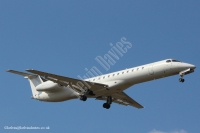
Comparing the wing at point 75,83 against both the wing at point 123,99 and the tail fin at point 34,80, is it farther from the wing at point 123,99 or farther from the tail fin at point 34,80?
the tail fin at point 34,80

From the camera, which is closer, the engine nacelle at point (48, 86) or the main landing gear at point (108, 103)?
the engine nacelle at point (48, 86)

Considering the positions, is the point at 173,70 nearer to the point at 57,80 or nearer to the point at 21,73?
the point at 57,80

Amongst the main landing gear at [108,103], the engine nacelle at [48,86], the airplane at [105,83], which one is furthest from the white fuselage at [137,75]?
the engine nacelle at [48,86]

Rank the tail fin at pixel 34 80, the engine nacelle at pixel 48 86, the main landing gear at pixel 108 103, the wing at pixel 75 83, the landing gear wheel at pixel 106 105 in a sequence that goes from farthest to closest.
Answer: the tail fin at pixel 34 80 → the landing gear wheel at pixel 106 105 → the main landing gear at pixel 108 103 → the engine nacelle at pixel 48 86 → the wing at pixel 75 83

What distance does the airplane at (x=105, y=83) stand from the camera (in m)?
25.1

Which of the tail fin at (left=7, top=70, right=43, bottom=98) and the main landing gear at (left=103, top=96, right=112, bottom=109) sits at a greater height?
the tail fin at (left=7, top=70, right=43, bottom=98)

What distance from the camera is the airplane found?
25125 mm

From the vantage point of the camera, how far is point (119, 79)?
1026 inches

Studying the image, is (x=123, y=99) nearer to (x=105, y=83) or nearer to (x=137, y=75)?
(x=105, y=83)

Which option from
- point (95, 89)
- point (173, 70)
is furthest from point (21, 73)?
point (173, 70)

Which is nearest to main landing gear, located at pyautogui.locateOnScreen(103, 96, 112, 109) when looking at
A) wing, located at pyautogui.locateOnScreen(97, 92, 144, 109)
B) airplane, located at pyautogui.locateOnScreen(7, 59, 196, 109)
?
airplane, located at pyautogui.locateOnScreen(7, 59, 196, 109)

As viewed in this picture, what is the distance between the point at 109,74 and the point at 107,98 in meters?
3.17

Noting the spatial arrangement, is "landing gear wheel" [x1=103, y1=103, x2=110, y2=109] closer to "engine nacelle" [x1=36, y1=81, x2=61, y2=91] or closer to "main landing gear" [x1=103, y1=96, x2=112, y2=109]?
"main landing gear" [x1=103, y1=96, x2=112, y2=109]

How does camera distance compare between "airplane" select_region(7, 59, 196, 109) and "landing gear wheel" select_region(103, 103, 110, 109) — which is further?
"landing gear wheel" select_region(103, 103, 110, 109)
